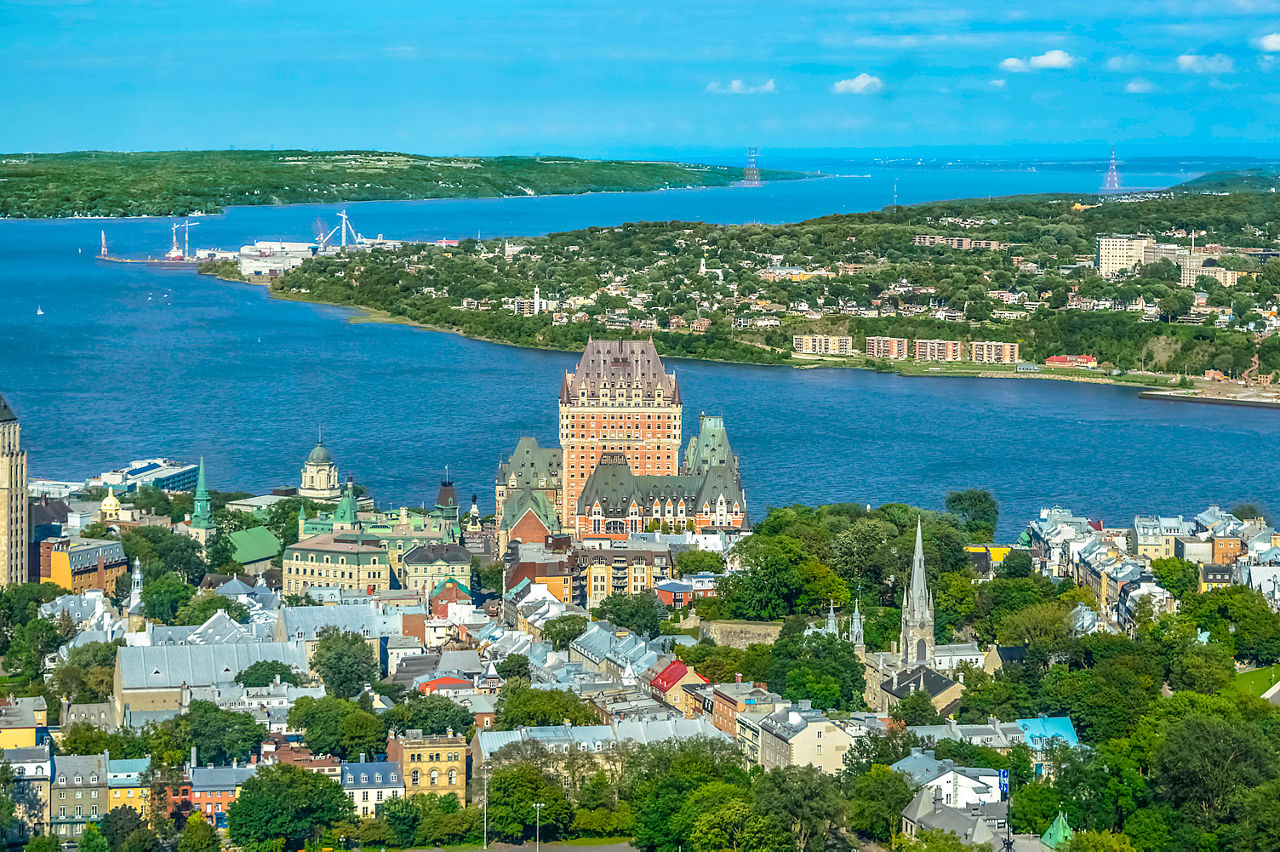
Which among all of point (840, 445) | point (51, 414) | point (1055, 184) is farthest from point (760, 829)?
point (1055, 184)

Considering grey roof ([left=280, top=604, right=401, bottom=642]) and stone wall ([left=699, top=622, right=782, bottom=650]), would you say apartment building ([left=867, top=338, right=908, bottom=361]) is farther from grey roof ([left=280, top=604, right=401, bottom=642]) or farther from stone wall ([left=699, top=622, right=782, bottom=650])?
grey roof ([left=280, top=604, right=401, bottom=642])

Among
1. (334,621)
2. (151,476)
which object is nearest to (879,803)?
(334,621)

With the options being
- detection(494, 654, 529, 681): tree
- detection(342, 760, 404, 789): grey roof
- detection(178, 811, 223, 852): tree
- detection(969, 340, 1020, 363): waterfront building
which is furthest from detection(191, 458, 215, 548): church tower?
detection(969, 340, 1020, 363): waterfront building

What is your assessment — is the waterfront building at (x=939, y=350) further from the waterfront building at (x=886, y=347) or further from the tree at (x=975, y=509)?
the tree at (x=975, y=509)

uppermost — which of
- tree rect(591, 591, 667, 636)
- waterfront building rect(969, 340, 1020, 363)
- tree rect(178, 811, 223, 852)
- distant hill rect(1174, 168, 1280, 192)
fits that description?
distant hill rect(1174, 168, 1280, 192)

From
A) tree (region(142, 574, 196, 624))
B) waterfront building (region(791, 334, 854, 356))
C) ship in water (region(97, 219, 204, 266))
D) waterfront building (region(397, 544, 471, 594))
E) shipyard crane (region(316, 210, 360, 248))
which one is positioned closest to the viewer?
tree (region(142, 574, 196, 624))

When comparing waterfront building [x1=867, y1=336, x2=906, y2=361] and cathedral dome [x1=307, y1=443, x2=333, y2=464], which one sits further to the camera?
waterfront building [x1=867, y1=336, x2=906, y2=361]

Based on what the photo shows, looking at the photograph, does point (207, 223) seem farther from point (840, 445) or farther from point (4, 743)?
point (4, 743)
